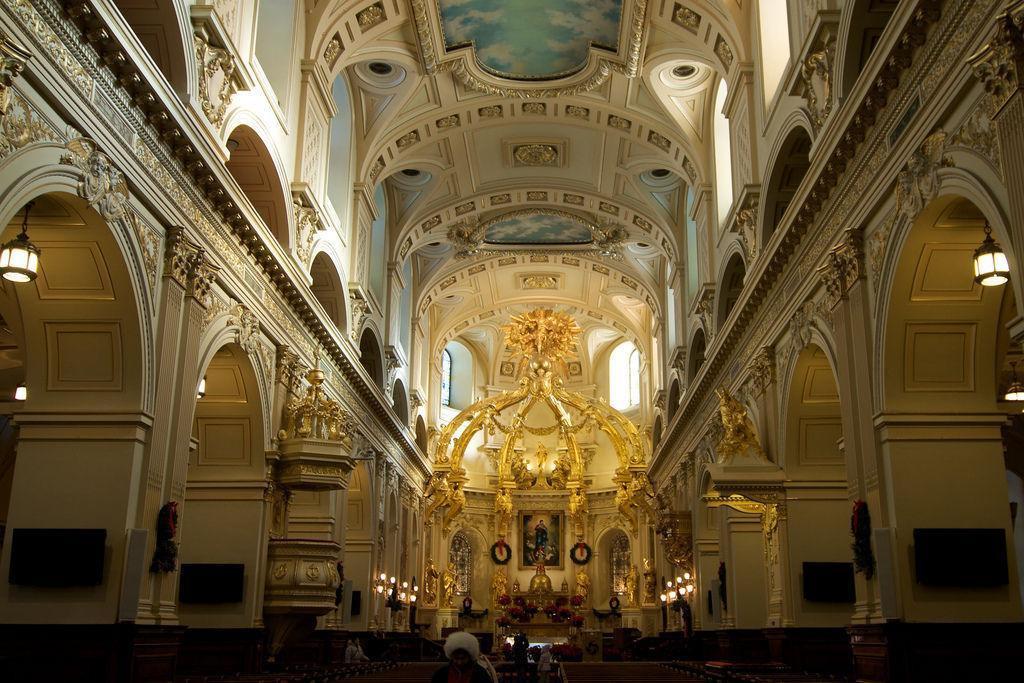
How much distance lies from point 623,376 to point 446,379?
7.26 m

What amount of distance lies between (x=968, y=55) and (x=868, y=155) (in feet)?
9.43

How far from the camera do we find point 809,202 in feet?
44.5

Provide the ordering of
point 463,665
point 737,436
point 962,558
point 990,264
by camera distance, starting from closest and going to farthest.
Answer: point 463,665 → point 990,264 → point 962,558 → point 737,436

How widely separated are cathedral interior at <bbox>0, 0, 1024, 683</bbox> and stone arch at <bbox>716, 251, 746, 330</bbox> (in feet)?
0.28

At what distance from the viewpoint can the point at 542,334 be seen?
118 ft

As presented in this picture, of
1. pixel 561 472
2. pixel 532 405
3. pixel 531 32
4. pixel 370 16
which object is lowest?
pixel 561 472

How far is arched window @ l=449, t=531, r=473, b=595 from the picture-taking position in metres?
40.6

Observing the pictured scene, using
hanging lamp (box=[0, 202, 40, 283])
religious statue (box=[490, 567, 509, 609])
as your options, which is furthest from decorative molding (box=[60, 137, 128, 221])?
religious statue (box=[490, 567, 509, 609])

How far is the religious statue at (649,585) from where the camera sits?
1344 inches

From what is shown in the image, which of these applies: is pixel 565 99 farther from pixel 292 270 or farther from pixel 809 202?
pixel 809 202

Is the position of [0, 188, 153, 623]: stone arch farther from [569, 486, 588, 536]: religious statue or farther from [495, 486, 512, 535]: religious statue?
[569, 486, 588, 536]: religious statue

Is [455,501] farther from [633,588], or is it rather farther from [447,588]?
[633,588]

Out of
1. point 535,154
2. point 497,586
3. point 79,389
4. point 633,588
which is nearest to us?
point 79,389

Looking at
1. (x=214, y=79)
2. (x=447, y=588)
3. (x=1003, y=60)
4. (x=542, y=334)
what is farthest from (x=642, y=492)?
(x=1003, y=60)
